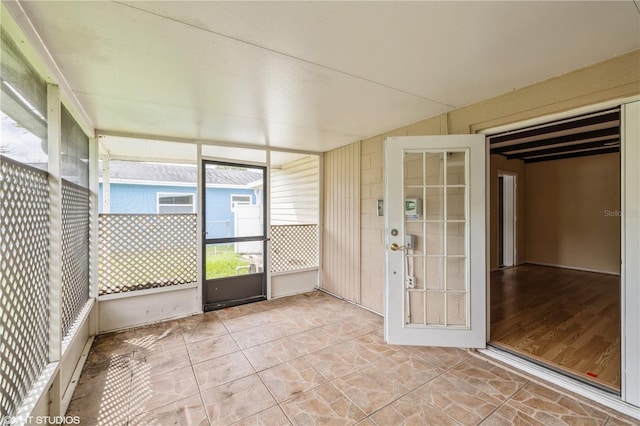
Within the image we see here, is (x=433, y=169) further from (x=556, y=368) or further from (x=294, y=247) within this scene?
(x=294, y=247)

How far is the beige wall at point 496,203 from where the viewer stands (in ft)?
19.2

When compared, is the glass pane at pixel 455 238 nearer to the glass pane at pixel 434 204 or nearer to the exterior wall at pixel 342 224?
the glass pane at pixel 434 204

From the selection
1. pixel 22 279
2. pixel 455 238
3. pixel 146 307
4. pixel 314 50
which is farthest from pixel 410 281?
pixel 146 307

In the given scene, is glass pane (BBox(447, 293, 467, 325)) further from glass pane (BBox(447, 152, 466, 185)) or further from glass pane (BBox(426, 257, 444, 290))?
glass pane (BBox(447, 152, 466, 185))

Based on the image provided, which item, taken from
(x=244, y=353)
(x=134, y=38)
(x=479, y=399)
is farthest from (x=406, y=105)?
(x=244, y=353)

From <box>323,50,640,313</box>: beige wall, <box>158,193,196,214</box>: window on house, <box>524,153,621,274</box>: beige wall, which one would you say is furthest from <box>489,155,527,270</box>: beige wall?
<box>158,193,196,214</box>: window on house

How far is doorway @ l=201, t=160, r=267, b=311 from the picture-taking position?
398cm

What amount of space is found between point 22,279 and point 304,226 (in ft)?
11.7

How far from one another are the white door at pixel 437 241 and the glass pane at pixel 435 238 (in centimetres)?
1

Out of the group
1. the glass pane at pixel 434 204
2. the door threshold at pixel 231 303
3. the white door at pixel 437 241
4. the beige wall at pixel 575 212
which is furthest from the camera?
the beige wall at pixel 575 212

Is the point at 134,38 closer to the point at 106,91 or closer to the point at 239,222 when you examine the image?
the point at 106,91

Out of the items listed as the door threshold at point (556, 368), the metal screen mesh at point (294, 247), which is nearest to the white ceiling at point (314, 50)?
the metal screen mesh at point (294, 247)

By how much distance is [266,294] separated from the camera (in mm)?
4402

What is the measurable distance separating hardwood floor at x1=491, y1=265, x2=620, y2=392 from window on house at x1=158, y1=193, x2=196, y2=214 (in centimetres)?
682
